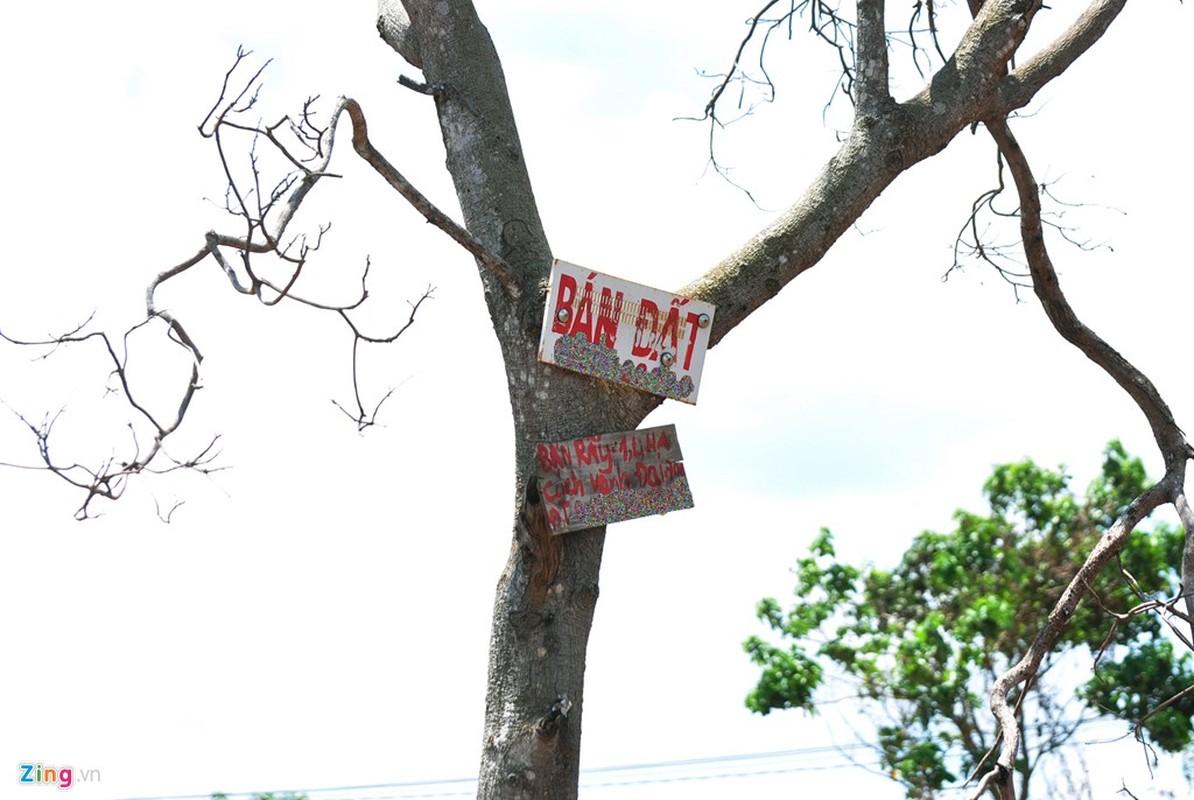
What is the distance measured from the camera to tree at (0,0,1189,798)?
2629 mm

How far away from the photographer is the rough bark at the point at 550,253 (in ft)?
8.75

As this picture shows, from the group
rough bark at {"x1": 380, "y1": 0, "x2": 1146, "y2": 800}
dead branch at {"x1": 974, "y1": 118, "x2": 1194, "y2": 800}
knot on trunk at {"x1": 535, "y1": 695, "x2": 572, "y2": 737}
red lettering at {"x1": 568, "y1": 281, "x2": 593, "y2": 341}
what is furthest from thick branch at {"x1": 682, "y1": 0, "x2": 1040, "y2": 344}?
knot on trunk at {"x1": 535, "y1": 695, "x2": 572, "y2": 737}

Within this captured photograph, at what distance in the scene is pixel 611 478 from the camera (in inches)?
110

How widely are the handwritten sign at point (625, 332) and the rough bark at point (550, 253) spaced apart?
48 millimetres

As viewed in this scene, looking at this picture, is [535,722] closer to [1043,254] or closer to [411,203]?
[411,203]

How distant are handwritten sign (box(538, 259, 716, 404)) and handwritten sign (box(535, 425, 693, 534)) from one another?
128 mm

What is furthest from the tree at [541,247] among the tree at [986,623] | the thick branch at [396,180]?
the tree at [986,623]

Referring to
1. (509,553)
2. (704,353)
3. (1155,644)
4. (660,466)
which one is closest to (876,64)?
(704,353)

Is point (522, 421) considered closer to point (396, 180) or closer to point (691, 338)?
point (691, 338)

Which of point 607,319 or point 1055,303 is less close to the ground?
point 1055,303

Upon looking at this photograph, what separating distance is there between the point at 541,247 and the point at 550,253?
0.03 m

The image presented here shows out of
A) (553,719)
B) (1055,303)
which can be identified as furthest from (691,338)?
(1055,303)

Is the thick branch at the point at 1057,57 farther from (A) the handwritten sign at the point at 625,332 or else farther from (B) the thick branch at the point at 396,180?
(B) the thick branch at the point at 396,180

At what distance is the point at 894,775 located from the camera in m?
7.00
